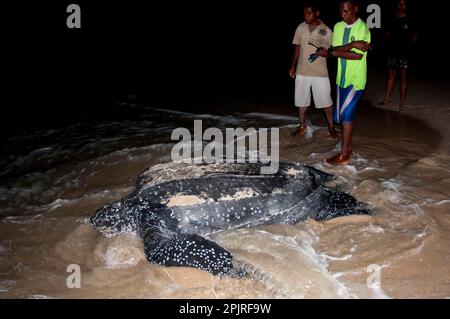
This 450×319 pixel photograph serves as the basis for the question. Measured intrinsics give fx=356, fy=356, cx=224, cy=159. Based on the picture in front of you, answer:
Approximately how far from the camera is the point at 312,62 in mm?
4195

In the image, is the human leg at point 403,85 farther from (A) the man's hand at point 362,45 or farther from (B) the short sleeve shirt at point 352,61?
(A) the man's hand at point 362,45

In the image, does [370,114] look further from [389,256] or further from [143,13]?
A: [143,13]

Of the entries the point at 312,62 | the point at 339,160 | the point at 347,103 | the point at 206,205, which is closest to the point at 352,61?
the point at 347,103

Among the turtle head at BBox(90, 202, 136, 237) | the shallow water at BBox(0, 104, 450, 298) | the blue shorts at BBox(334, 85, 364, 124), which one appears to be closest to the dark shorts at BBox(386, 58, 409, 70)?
the shallow water at BBox(0, 104, 450, 298)

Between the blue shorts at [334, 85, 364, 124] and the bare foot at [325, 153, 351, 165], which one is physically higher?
the blue shorts at [334, 85, 364, 124]

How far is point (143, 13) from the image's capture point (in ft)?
68.5

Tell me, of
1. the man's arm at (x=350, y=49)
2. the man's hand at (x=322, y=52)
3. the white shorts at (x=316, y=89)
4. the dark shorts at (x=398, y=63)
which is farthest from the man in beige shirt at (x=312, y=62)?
the dark shorts at (x=398, y=63)

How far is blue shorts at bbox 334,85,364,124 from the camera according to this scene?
136 inches

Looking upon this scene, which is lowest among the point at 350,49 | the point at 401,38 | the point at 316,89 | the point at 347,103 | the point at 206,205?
the point at 206,205

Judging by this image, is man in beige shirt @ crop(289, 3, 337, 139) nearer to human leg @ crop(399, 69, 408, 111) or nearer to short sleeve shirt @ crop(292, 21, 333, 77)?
short sleeve shirt @ crop(292, 21, 333, 77)

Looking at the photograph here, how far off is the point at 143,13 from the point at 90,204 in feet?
65.7

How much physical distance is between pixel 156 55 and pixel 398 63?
31.3 feet

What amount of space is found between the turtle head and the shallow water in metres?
0.08

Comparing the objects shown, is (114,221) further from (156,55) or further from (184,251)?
(156,55)
